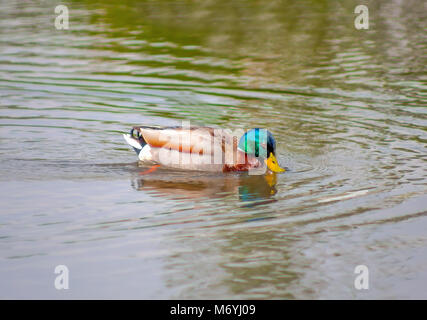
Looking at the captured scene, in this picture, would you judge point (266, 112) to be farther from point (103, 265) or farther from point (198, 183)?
point (103, 265)

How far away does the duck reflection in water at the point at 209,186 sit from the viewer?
8109 millimetres

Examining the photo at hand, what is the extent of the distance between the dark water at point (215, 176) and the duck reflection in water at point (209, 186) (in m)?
0.02

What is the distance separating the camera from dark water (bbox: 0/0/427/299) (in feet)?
19.9

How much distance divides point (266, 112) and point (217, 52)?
4.68 m

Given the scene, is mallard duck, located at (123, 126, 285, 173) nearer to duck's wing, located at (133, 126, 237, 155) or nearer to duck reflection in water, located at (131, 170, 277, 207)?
duck's wing, located at (133, 126, 237, 155)

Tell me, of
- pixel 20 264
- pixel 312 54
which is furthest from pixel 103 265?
pixel 312 54

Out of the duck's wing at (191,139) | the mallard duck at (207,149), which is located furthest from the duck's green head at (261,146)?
the duck's wing at (191,139)

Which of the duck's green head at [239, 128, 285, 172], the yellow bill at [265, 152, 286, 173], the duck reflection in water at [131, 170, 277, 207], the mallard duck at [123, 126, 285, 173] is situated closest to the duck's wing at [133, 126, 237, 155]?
the mallard duck at [123, 126, 285, 173]

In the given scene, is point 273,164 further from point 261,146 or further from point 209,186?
point 209,186

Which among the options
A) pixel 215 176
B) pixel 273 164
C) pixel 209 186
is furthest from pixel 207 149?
pixel 273 164

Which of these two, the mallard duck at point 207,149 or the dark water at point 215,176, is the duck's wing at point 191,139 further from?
the dark water at point 215,176
